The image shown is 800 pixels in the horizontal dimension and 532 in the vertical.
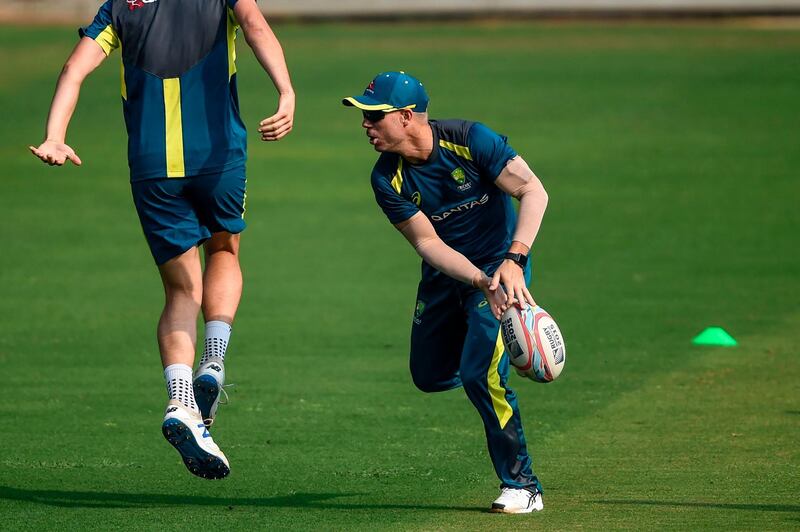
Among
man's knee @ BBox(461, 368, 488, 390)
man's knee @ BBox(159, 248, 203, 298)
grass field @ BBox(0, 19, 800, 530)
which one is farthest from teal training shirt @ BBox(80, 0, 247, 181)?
grass field @ BBox(0, 19, 800, 530)

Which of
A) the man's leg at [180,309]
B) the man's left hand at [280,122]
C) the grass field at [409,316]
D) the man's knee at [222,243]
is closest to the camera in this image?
the man's left hand at [280,122]

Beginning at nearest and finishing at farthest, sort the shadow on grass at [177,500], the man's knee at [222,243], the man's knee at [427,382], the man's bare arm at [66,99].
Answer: the man's bare arm at [66,99]
the shadow on grass at [177,500]
the man's knee at [222,243]
the man's knee at [427,382]

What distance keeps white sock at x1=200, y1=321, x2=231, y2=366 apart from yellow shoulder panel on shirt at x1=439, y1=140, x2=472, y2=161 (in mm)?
1610

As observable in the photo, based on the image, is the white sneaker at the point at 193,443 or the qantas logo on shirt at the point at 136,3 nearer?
the white sneaker at the point at 193,443

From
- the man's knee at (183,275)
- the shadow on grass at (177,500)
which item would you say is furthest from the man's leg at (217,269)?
the shadow on grass at (177,500)

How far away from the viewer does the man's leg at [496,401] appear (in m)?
7.95

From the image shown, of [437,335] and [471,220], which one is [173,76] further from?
[437,335]

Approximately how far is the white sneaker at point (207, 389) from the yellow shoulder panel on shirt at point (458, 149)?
5.69ft

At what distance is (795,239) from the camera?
19.2 meters

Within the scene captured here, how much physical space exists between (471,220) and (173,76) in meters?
1.74

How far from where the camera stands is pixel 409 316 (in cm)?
1482

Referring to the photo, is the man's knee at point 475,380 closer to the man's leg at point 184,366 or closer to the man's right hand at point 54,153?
the man's leg at point 184,366

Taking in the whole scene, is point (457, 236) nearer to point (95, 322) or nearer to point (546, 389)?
point (546, 389)

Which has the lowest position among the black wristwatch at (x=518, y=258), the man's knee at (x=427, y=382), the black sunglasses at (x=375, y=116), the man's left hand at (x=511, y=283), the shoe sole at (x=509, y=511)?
the shoe sole at (x=509, y=511)
